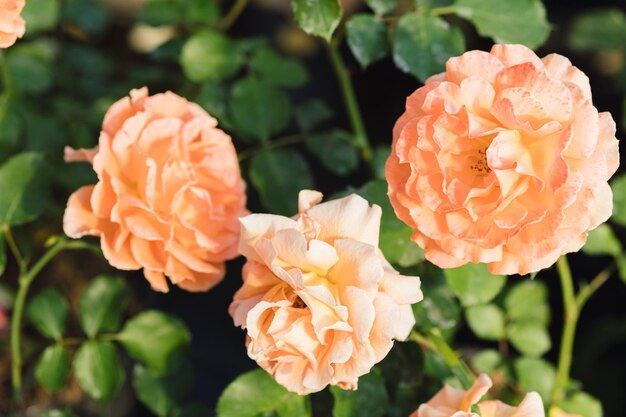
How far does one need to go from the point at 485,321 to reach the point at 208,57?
1.54ft

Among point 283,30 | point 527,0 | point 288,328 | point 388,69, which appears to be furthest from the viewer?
point 283,30

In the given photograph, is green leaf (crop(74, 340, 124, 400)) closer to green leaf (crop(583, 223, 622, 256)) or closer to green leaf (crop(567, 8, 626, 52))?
green leaf (crop(583, 223, 622, 256))

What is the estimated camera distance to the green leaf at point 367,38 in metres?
0.78

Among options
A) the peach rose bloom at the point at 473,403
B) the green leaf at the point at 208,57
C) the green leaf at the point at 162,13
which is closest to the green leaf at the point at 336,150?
the green leaf at the point at 208,57

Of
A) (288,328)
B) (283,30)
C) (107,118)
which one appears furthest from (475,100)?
(283,30)

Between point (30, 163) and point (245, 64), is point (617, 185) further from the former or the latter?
point (30, 163)

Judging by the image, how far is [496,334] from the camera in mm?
979

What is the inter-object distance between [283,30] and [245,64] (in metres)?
0.75

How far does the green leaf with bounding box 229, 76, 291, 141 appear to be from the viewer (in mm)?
896

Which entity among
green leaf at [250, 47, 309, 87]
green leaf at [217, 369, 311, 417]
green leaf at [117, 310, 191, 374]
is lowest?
green leaf at [117, 310, 191, 374]

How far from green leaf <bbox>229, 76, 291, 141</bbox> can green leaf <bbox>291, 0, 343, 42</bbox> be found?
0.63ft

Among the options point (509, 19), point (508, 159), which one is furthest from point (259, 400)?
point (509, 19)

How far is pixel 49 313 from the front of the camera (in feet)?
2.88

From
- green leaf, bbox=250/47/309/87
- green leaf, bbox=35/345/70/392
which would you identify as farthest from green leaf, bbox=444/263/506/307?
green leaf, bbox=35/345/70/392
